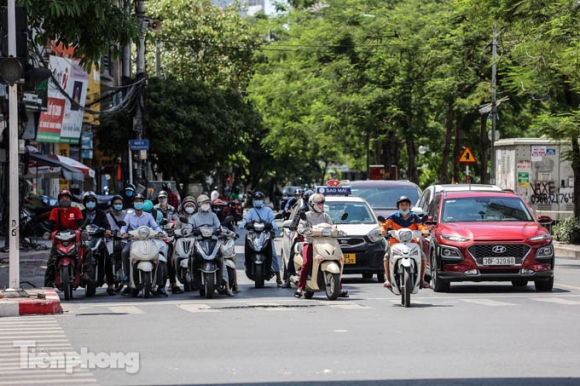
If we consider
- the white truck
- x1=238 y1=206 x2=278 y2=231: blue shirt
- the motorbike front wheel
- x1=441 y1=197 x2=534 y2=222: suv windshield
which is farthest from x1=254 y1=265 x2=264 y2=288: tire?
the white truck

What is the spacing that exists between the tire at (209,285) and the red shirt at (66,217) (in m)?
2.26

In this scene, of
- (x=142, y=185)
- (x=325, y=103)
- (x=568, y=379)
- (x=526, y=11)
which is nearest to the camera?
(x=568, y=379)

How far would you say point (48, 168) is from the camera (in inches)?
1516

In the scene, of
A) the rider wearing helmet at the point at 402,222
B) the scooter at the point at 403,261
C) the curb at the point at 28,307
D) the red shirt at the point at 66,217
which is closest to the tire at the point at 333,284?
the rider wearing helmet at the point at 402,222

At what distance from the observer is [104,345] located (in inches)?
504

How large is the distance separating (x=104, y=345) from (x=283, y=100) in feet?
170

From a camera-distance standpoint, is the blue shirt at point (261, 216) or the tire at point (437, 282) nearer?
the tire at point (437, 282)

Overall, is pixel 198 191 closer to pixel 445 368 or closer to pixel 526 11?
pixel 526 11

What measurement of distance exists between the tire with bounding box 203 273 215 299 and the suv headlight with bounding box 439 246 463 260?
3.78 metres

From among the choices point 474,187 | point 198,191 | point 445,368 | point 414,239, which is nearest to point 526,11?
point 474,187

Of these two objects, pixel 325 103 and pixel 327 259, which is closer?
pixel 327 259

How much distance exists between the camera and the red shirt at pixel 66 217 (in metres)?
19.8

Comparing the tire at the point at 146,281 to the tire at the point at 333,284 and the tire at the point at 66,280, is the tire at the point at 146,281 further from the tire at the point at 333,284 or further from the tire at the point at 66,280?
the tire at the point at 333,284

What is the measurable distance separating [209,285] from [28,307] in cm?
355
